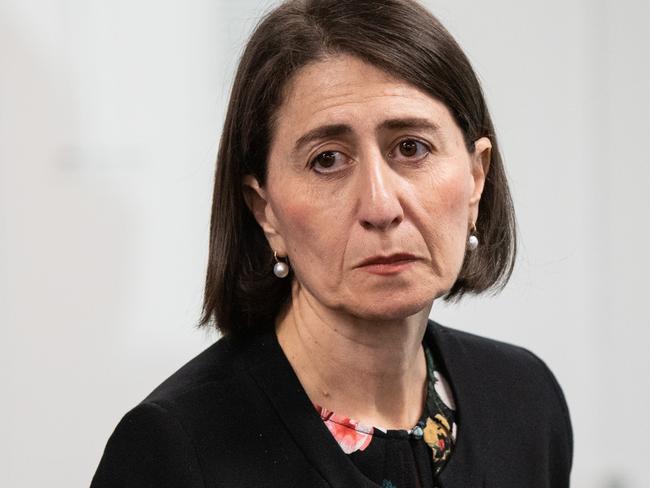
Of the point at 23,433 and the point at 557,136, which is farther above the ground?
the point at 557,136

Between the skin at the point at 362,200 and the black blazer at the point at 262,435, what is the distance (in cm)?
7

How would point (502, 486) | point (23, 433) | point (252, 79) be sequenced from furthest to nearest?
point (23, 433), point (502, 486), point (252, 79)

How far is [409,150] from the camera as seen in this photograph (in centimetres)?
158

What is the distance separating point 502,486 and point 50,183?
1.13m

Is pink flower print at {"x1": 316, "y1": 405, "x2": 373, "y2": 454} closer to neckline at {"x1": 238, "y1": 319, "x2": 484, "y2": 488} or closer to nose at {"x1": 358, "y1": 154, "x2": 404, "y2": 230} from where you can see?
neckline at {"x1": 238, "y1": 319, "x2": 484, "y2": 488}

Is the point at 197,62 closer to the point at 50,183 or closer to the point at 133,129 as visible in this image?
the point at 133,129

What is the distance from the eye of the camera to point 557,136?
2977mm

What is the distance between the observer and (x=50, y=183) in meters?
2.43

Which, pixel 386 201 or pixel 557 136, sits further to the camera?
pixel 557 136

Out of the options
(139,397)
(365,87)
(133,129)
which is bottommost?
(139,397)

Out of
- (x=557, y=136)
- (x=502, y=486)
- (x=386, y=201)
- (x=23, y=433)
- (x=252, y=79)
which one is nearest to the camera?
(x=386, y=201)

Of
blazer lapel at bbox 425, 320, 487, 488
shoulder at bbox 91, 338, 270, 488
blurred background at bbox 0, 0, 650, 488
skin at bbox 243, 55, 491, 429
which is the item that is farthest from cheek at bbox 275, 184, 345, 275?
blurred background at bbox 0, 0, 650, 488

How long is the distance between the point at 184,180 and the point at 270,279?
34.8 inches

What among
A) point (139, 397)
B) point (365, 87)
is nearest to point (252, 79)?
point (365, 87)
